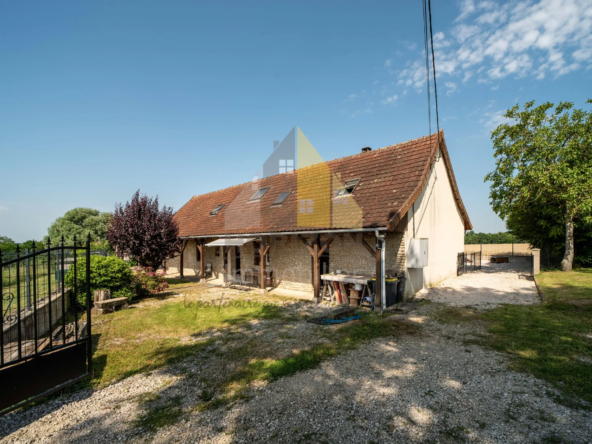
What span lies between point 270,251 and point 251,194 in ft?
17.1

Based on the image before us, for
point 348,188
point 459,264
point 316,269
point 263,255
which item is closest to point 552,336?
point 316,269

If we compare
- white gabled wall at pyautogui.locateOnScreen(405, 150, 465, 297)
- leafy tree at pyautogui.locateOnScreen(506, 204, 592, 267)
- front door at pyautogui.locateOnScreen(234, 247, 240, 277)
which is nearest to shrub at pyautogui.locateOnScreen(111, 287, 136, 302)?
front door at pyautogui.locateOnScreen(234, 247, 240, 277)

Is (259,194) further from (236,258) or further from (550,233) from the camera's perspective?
(550,233)

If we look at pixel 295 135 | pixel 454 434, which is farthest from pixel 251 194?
pixel 454 434

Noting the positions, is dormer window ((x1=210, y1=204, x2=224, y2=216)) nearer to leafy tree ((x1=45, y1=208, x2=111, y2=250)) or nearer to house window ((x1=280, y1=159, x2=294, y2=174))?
house window ((x1=280, y1=159, x2=294, y2=174))

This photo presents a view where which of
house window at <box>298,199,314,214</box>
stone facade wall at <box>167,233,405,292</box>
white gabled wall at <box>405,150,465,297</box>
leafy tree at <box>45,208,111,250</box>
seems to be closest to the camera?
stone facade wall at <box>167,233,405,292</box>

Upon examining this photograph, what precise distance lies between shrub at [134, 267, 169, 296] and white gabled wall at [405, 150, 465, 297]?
954 centimetres

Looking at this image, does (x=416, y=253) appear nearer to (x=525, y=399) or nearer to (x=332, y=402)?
(x=525, y=399)

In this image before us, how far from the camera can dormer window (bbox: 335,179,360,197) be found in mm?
12273

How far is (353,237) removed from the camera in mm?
11078

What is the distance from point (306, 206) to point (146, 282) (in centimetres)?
712

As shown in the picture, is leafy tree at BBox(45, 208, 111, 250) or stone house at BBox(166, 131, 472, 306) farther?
leafy tree at BBox(45, 208, 111, 250)

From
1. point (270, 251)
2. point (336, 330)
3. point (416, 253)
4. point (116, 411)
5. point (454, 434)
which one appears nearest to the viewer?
point (454, 434)

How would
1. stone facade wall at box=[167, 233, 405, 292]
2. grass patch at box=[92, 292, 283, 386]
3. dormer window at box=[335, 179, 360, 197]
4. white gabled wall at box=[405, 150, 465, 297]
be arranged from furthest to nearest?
dormer window at box=[335, 179, 360, 197] → white gabled wall at box=[405, 150, 465, 297] → stone facade wall at box=[167, 233, 405, 292] → grass patch at box=[92, 292, 283, 386]
